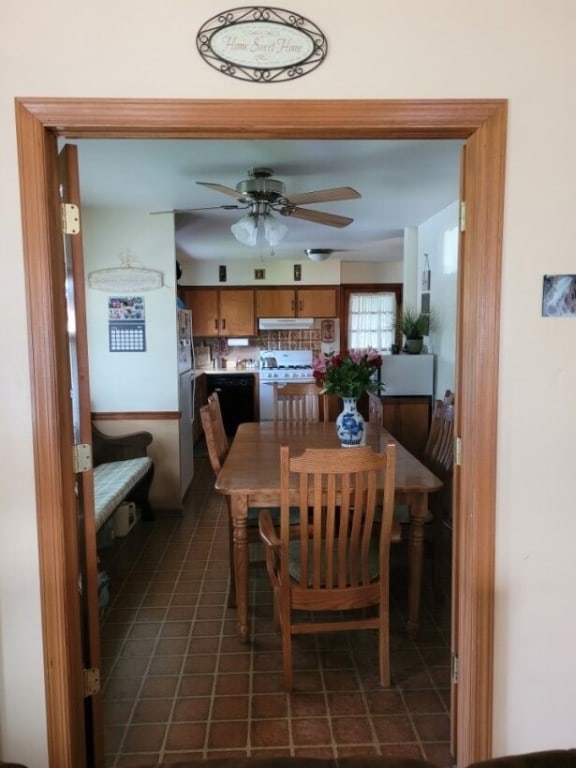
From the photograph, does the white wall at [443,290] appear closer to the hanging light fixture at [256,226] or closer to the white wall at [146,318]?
the hanging light fixture at [256,226]

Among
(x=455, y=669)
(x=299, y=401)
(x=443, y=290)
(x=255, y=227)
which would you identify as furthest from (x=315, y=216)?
(x=455, y=669)

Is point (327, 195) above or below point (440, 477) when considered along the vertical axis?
above

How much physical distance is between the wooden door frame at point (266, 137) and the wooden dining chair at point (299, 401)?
242cm

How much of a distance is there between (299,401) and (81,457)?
2.57 metres

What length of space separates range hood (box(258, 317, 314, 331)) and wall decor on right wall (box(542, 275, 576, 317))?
5.42 metres

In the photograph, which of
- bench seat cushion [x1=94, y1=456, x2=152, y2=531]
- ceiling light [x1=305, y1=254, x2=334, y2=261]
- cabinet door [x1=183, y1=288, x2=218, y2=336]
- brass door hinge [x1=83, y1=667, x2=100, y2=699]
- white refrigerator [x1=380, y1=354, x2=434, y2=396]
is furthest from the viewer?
cabinet door [x1=183, y1=288, x2=218, y2=336]

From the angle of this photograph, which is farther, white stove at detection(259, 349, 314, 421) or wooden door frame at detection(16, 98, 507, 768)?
white stove at detection(259, 349, 314, 421)

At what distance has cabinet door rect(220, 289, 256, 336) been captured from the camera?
6789mm

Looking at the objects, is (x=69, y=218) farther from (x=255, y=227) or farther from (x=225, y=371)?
(x=225, y=371)

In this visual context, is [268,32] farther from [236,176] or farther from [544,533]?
[236,176]

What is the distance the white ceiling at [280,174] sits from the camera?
2.61 m

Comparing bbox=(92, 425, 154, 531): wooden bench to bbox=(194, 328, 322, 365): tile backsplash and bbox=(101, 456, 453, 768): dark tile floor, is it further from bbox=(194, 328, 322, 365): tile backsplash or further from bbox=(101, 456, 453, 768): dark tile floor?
bbox=(194, 328, 322, 365): tile backsplash

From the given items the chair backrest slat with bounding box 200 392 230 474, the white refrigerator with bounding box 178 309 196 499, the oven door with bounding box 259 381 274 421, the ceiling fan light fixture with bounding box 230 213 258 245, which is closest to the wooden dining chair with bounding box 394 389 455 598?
the chair backrest slat with bounding box 200 392 230 474

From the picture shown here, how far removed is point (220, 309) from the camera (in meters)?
6.79
